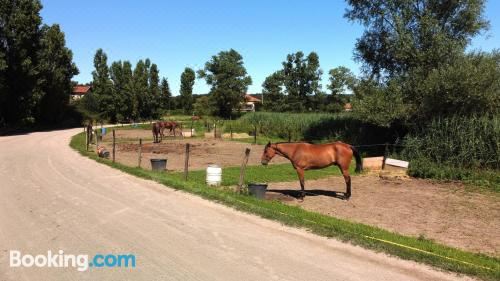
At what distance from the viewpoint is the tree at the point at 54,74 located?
50.3 meters

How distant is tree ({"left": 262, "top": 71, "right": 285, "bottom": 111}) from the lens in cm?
8549

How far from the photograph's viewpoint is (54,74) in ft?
183

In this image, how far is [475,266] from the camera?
6.40 metres

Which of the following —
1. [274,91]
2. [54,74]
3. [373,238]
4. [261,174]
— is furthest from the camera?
[274,91]

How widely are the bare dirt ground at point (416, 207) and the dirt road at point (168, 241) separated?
8.46ft

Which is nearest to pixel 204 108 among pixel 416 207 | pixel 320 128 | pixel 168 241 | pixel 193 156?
pixel 320 128

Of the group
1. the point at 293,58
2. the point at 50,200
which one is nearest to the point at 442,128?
the point at 50,200

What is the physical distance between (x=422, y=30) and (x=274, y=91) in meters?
61.7

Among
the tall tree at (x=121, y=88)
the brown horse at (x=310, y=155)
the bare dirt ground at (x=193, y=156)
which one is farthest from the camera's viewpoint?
the tall tree at (x=121, y=88)

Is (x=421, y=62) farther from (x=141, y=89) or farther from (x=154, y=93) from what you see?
(x=154, y=93)

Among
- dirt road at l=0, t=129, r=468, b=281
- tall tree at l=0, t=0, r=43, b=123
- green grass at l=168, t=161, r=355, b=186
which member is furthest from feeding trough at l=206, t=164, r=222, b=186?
tall tree at l=0, t=0, r=43, b=123

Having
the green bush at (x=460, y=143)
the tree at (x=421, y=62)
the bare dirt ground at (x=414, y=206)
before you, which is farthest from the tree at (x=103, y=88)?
the green bush at (x=460, y=143)

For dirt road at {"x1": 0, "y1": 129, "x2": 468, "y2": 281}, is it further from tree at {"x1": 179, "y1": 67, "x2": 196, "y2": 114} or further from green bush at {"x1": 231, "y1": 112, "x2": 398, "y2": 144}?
tree at {"x1": 179, "y1": 67, "x2": 196, "y2": 114}

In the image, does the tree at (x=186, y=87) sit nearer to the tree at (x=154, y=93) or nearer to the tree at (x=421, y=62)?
the tree at (x=154, y=93)
